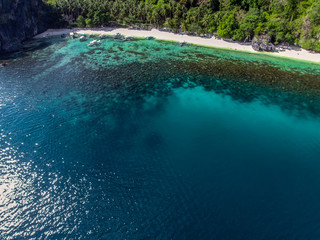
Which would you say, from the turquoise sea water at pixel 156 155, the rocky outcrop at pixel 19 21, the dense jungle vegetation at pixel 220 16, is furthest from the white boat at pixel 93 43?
the turquoise sea water at pixel 156 155

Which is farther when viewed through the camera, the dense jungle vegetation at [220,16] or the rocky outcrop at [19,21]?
the rocky outcrop at [19,21]

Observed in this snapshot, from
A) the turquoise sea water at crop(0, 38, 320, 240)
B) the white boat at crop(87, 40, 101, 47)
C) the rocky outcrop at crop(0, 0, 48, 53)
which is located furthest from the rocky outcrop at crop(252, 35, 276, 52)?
the rocky outcrop at crop(0, 0, 48, 53)

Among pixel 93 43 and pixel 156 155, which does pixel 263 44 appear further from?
pixel 156 155

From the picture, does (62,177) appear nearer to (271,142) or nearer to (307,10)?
(271,142)

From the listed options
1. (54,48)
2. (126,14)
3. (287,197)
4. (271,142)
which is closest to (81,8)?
(126,14)

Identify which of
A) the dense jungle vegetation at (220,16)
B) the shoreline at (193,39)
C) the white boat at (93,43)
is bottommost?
the white boat at (93,43)

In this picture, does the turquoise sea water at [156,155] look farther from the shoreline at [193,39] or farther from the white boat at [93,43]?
the white boat at [93,43]

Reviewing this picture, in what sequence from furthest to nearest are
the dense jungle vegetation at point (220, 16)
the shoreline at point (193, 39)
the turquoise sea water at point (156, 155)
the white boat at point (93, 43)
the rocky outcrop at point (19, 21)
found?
the white boat at point (93, 43) → the rocky outcrop at point (19, 21) → the dense jungle vegetation at point (220, 16) → the shoreline at point (193, 39) → the turquoise sea water at point (156, 155)
